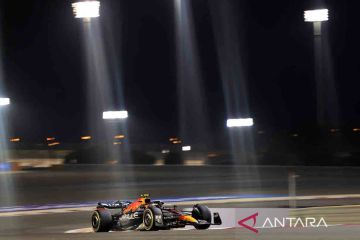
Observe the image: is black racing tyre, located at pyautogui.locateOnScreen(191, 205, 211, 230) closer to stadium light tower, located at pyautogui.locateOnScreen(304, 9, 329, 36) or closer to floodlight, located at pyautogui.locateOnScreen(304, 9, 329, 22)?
stadium light tower, located at pyautogui.locateOnScreen(304, 9, 329, 36)

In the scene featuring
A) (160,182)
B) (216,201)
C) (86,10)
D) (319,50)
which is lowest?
(216,201)

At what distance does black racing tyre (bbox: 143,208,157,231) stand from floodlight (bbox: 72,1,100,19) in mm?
22604

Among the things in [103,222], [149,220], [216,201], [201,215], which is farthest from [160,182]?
[149,220]

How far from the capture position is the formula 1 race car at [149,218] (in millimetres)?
12477

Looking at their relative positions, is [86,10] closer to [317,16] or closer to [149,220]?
[317,16]

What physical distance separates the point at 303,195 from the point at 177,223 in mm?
11262

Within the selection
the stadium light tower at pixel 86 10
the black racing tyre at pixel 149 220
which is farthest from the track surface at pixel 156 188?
the stadium light tower at pixel 86 10

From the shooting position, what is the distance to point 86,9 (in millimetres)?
34094

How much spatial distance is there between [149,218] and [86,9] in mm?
22996

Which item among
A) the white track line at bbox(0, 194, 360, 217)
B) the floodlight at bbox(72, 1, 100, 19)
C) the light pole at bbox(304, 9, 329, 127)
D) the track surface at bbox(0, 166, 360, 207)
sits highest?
the floodlight at bbox(72, 1, 100, 19)

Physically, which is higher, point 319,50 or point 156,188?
point 319,50

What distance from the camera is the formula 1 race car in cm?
1248

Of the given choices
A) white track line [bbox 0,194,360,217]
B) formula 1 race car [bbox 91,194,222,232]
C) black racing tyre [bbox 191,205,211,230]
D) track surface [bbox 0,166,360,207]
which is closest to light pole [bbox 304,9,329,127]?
track surface [bbox 0,166,360,207]

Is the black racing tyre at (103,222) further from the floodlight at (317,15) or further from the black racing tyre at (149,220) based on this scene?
the floodlight at (317,15)
